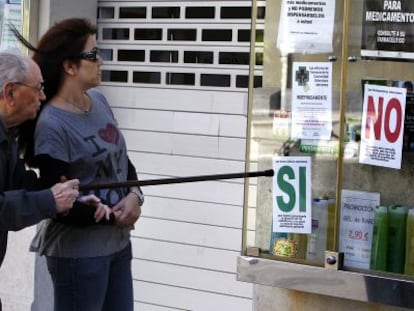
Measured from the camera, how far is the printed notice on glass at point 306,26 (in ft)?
14.5

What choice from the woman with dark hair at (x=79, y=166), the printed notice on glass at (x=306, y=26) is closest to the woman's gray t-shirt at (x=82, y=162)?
the woman with dark hair at (x=79, y=166)

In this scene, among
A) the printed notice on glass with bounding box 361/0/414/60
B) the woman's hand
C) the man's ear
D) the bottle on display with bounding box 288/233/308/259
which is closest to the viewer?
the man's ear

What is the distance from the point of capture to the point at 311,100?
446cm

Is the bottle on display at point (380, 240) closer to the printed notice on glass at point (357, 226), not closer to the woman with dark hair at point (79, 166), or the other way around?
the printed notice on glass at point (357, 226)

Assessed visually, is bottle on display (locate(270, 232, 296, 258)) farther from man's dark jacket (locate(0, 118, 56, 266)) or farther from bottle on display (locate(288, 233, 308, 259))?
man's dark jacket (locate(0, 118, 56, 266))

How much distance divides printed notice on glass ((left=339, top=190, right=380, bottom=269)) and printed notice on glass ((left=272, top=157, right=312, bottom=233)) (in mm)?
180

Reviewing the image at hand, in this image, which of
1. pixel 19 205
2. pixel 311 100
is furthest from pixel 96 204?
pixel 311 100

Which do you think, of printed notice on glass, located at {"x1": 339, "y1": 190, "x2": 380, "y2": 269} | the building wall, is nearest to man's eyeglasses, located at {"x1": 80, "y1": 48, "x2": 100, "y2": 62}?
printed notice on glass, located at {"x1": 339, "y1": 190, "x2": 380, "y2": 269}

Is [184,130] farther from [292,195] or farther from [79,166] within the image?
[79,166]

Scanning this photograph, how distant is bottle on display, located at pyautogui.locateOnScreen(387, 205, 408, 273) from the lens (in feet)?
13.9

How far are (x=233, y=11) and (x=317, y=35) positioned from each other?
1445mm

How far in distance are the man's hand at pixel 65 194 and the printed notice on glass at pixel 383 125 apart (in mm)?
1584

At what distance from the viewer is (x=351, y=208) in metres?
4.41

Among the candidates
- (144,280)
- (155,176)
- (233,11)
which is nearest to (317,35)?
(233,11)
